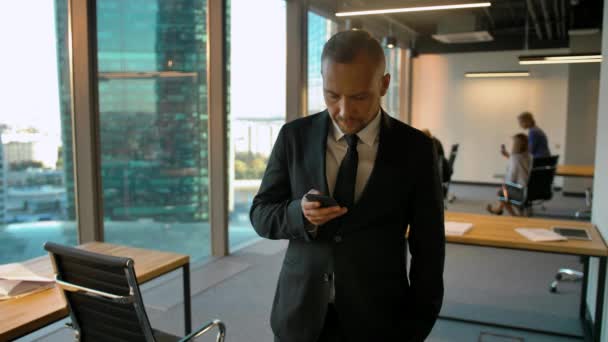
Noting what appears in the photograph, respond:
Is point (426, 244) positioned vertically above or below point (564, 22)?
below

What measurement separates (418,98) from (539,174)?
6.05 metres

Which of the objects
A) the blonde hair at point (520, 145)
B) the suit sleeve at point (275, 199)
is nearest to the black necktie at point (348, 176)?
the suit sleeve at point (275, 199)

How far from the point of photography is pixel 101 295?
58.7 inches

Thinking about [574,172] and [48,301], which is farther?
[574,172]

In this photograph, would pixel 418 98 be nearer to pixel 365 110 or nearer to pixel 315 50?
pixel 315 50

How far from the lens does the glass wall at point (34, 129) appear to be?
9.25 ft

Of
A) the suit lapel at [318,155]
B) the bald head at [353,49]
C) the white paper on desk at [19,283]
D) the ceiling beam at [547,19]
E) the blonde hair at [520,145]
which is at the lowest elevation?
the white paper on desk at [19,283]

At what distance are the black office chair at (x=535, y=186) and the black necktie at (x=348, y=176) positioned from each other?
5.18m

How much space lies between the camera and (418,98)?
1145 cm

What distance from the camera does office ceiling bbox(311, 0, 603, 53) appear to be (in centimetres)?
809

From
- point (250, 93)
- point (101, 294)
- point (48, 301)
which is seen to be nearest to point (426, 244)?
point (101, 294)

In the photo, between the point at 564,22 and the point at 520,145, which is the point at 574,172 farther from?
the point at 564,22

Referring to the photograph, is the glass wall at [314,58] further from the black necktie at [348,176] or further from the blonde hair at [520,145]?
Result: the black necktie at [348,176]

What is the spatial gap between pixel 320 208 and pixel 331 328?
36 cm
